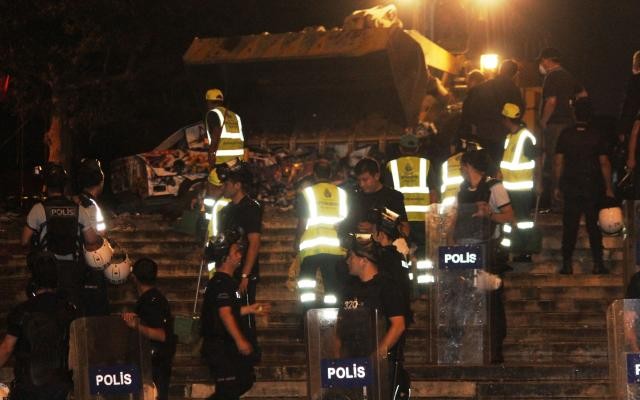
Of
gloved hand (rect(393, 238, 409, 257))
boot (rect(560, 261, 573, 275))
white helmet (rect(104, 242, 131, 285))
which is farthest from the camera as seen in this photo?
boot (rect(560, 261, 573, 275))

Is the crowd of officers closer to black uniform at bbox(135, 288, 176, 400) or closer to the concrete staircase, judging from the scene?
black uniform at bbox(135, 288, 176, 400)

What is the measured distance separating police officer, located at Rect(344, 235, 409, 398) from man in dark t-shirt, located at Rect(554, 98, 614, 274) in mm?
5278

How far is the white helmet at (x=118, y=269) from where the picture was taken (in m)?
14.1

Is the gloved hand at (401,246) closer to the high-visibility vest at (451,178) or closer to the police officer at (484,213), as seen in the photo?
the police officer at (484,213)

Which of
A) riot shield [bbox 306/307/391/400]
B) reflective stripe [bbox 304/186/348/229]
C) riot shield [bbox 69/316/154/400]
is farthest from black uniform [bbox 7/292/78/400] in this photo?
reflective stripe [bbox 304/186/348/229]

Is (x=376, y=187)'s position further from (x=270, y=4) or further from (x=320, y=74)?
(x=270, y=4)

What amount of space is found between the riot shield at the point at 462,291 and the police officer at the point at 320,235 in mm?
984

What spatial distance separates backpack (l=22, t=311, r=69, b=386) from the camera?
11406 mm

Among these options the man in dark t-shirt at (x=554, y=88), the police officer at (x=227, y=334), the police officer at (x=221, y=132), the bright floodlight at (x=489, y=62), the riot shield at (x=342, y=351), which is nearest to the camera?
the riot shield at (x=342, y=351)

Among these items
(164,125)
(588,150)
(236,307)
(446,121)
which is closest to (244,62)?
(446,121)

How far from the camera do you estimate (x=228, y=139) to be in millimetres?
17391

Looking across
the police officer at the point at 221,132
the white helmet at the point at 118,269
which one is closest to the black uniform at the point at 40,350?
the white helmet at the point at 118,269

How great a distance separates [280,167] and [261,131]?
1926 mm

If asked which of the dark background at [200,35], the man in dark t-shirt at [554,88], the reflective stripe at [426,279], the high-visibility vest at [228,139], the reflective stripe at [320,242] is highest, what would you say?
the dark background at [200,35]
